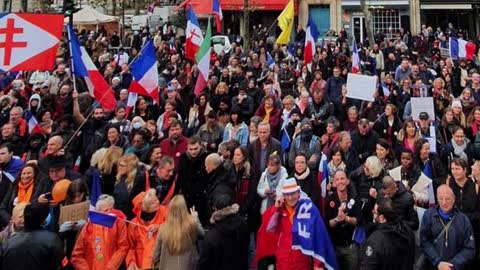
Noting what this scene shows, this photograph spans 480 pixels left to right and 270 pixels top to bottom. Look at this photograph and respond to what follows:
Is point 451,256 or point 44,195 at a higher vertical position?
point 44,195

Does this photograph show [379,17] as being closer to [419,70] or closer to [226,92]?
[419,70]

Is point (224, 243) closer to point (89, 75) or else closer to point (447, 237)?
Result: point (447, 237)

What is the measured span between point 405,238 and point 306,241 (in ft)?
3.01

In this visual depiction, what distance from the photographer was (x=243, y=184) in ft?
23.1

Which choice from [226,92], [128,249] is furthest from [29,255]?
[226,92]

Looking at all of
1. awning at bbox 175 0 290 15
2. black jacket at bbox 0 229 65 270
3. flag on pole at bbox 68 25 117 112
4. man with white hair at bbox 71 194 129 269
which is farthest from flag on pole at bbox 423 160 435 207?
awning at bbox 175 0 290 15

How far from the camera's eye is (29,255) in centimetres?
486

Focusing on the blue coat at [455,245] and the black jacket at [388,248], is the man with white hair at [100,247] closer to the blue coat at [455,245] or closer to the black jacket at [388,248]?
the black jacket at [388,248]

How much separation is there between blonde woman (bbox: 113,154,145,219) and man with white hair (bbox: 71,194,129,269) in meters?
0.63

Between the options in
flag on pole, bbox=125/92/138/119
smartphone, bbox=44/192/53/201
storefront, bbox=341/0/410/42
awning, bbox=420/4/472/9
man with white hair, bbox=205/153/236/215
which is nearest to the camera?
smartphone, bbox=44/192/53/201

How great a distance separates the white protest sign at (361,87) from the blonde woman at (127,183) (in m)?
5.08

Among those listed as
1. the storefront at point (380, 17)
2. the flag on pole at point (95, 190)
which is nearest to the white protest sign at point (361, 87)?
the flag on pole at point (95, 190)

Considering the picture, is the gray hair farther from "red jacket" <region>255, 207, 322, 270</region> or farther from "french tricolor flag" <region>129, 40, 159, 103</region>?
"french tricolor flag" <region>129, 40, 159, 103</region>

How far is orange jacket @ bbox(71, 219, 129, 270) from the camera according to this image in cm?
565
